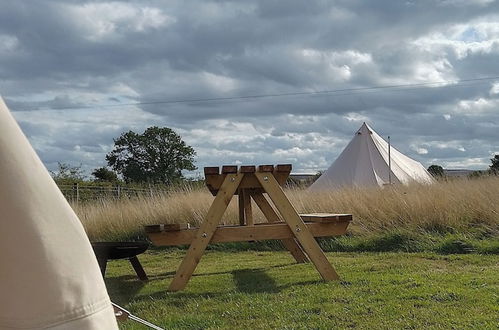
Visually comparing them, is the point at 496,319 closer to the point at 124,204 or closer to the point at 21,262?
the point at 21,262

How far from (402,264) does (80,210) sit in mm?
6766

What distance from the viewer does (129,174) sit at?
37.1 meters

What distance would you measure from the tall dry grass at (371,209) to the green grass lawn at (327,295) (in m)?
1.52

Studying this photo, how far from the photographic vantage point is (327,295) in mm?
4645

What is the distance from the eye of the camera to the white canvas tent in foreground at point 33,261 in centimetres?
104

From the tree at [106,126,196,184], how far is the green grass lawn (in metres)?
30.6

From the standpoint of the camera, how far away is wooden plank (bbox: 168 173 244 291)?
5.12m

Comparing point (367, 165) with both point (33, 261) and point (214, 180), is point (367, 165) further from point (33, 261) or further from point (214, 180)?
point (33, 261)

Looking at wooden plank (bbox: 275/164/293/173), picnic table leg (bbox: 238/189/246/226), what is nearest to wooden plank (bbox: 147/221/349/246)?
wooden plank (bbox: 275/164/293/173)

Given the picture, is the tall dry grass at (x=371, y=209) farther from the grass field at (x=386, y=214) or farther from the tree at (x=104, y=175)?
the tree at (x=104, y=175)

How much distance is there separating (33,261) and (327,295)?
3.82m

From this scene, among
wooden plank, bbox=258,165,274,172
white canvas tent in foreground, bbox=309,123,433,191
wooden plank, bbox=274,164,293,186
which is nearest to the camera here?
wooden plank, bbox=258,165,274,172

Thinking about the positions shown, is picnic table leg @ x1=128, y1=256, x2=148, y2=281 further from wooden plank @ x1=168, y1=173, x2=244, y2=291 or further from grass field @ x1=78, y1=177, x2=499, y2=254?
grass field @ x1=78, y1=177, x2=499, y2=254

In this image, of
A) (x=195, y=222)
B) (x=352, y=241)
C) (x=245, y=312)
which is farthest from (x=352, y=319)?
(x=195, y=222)
